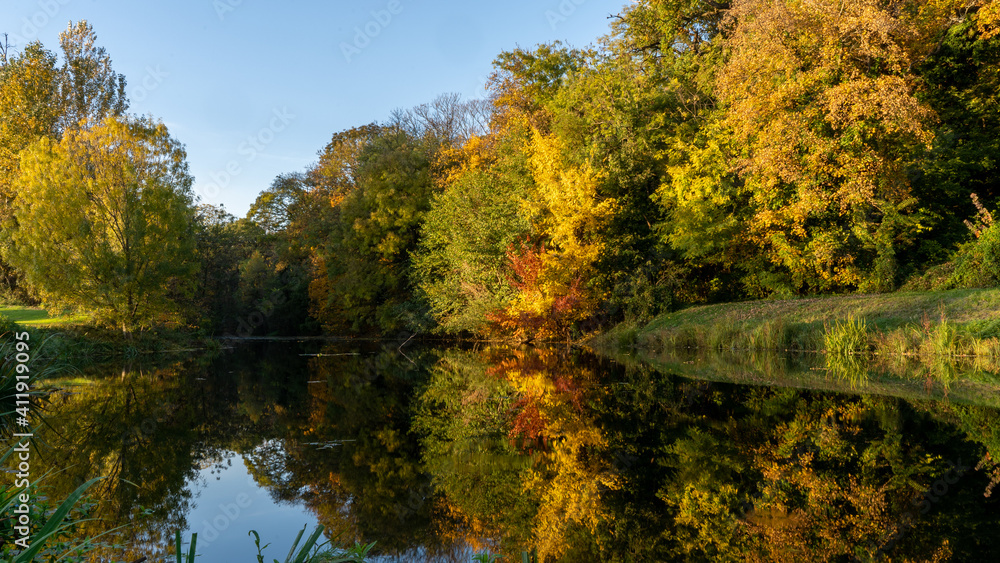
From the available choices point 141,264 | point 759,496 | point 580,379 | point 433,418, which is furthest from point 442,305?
point 759,496

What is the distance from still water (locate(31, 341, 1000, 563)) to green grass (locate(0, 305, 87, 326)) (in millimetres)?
12724

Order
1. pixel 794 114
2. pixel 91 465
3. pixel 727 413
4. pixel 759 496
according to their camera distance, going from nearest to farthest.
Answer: pixel 759 496, pixel 91 465, pixel 727 413, pixel 794 114

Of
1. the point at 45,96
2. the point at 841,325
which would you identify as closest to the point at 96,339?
the point at 45,96

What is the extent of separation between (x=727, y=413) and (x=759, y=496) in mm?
2821

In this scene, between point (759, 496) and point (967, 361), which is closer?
point (759, 496)

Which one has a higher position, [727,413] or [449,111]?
[449,111]

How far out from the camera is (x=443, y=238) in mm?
24125

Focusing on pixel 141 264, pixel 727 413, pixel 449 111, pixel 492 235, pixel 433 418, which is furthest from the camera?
pixel 449 111

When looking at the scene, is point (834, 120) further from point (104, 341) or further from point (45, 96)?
point (45, 96)

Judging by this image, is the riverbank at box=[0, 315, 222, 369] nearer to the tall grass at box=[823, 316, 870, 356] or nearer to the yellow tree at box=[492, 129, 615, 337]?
the yellow tree at box=[492, 129, 615, 337]

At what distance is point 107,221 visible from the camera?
60.5 feet

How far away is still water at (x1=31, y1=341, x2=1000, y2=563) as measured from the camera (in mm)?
3107

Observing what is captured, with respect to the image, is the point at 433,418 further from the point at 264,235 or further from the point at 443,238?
the point at 264,235

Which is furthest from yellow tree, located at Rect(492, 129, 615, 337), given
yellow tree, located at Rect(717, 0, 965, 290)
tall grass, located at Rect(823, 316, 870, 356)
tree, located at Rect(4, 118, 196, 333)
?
tree, located at Rect(4, 118, 196, 333)
